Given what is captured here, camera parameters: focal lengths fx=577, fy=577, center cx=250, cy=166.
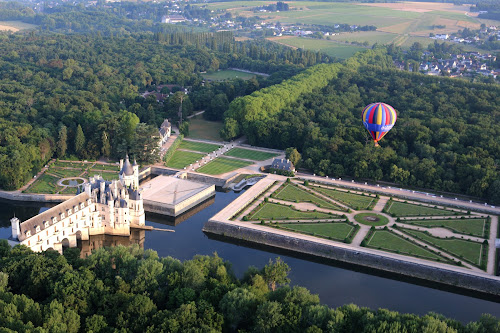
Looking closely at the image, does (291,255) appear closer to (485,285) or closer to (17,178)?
(485,285)

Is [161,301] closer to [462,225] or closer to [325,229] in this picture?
[325,229]

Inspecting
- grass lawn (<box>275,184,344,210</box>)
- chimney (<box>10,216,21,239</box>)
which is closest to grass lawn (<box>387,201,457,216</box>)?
grass lawn (<box>275,184,344,210</box>)

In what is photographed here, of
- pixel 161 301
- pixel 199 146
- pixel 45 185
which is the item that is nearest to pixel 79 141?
pixel 45 185

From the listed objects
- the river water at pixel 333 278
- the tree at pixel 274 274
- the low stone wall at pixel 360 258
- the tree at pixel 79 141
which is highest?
the tree at pixel 79 141

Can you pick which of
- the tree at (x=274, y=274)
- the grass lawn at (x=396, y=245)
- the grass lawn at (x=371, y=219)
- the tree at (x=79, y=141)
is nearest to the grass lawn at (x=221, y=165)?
the tree at (x=79, y=141)

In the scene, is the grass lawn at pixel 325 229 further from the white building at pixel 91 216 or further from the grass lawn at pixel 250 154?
the grass lawn at pixel 250 154

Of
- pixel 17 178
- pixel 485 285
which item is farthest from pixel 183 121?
pixel 485 285
